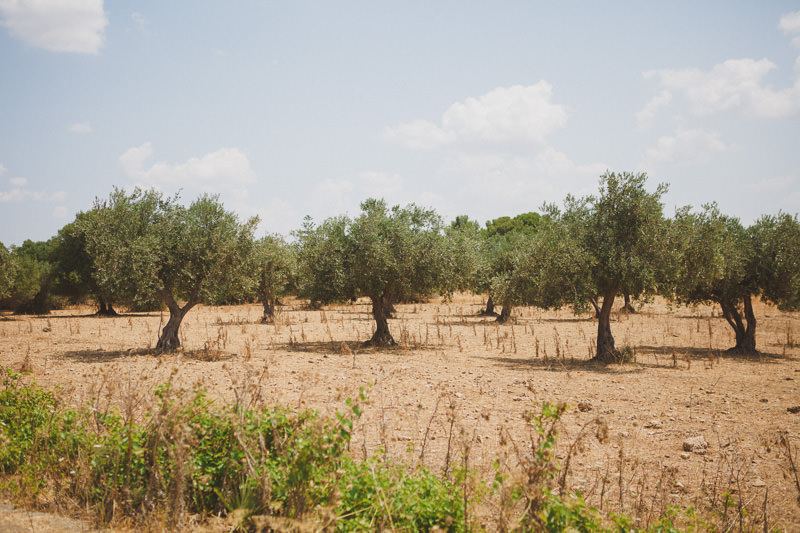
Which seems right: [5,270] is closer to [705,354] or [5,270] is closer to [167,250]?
[167,250]

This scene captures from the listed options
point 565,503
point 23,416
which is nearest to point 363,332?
point 23,416

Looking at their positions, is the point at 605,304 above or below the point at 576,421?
above

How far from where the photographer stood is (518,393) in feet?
43.8

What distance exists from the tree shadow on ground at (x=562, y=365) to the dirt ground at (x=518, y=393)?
0.25 ft

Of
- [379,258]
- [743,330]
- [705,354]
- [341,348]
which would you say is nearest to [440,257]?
[379,258]

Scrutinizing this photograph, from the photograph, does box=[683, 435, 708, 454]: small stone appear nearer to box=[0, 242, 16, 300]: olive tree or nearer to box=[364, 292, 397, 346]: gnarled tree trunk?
box=[364, 292, 397, 346]: gnarled tree trunk

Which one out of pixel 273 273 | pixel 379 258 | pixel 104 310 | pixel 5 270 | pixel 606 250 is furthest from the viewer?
pixel 104 310

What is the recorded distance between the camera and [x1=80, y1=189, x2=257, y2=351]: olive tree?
17.9m

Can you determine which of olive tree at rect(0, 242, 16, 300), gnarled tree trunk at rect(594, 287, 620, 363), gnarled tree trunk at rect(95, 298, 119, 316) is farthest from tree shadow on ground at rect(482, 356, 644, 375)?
gnarled tree trunk at rect(95, 298, 119, 316)

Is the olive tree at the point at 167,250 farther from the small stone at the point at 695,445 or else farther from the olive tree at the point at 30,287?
the olive tree at the point at 30,287

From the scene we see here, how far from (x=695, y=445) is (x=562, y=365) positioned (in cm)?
904

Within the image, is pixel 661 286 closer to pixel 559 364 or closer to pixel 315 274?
pixel 559 364

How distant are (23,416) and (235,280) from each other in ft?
39.7

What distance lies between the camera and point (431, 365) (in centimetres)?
1770
